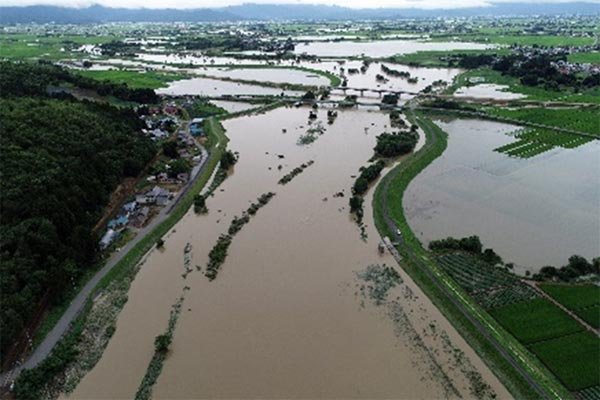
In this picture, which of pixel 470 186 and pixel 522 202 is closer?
pixel 522 202

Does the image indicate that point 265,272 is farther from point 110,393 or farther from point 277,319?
point 110,393

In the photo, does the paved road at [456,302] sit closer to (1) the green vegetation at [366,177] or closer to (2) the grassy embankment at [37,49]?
(1) the green vegetation at [366,177]

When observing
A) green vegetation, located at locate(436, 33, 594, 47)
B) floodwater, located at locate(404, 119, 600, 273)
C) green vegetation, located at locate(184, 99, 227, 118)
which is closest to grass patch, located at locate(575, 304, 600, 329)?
floodwater, located at locate(404, 119, 600, 273)

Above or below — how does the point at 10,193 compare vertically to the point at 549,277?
above

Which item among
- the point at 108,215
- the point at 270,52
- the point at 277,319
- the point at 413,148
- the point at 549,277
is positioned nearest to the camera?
the point at 277,319

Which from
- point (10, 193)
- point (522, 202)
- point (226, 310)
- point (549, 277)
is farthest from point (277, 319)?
point (522, 202)

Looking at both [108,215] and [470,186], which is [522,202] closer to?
[470,186]

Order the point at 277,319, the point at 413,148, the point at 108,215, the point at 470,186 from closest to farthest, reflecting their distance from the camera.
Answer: the point at 277,319
the point at 108,215
the point at 470,186
the point at 413,148

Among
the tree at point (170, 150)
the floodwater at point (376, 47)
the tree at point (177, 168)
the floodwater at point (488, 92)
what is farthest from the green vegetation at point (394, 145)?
the floodwater at point (376, 47)

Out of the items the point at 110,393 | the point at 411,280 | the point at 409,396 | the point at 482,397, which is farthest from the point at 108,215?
the point at 482,397
